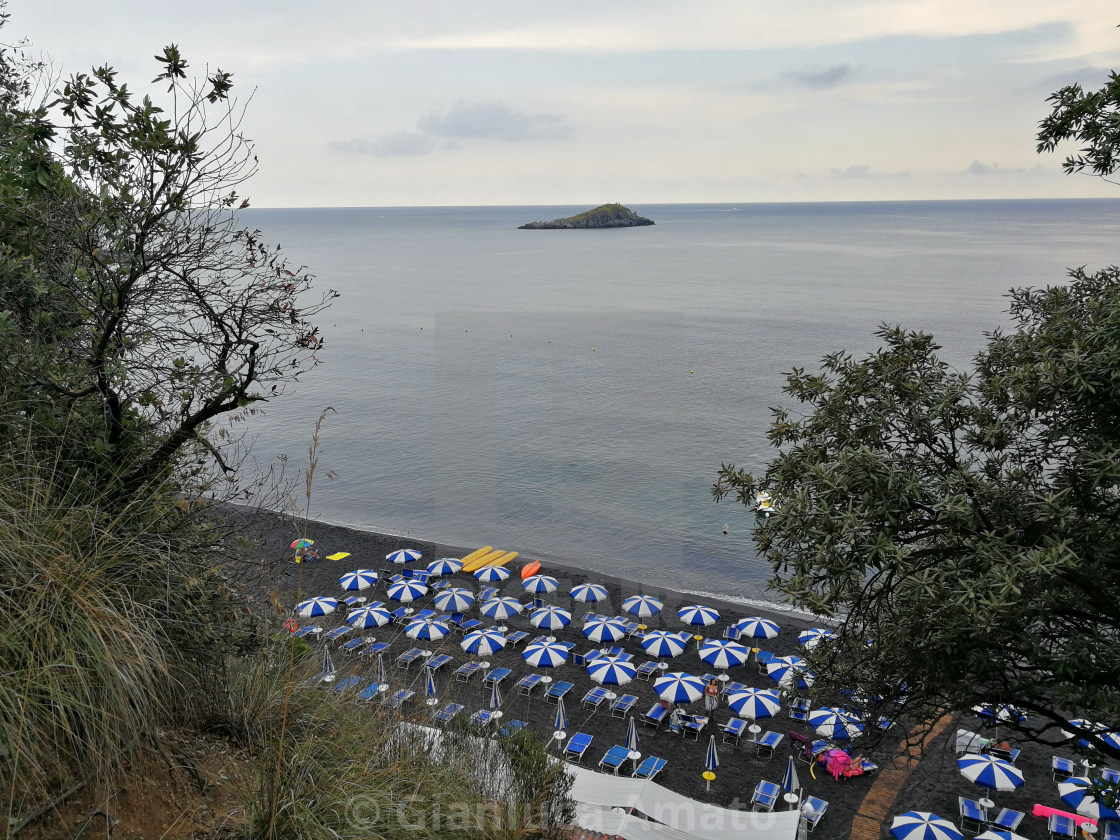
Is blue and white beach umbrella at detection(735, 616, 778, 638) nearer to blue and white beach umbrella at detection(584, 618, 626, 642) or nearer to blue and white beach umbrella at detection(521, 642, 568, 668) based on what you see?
blue and white beach umbrella at detection(584, 618, 626, 642)

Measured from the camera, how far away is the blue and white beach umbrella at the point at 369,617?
2085 cm

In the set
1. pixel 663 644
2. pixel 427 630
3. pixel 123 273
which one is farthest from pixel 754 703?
pixel 123 273

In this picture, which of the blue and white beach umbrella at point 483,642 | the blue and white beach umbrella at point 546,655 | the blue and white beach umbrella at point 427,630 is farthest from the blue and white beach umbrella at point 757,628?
the blue and white beach umbrella at point 427,630

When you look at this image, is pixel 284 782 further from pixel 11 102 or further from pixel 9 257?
pixel 11 102

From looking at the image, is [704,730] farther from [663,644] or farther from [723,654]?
[663,644]

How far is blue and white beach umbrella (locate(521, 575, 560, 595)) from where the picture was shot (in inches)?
957

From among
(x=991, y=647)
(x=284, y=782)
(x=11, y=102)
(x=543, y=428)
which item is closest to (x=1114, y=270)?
(x=991, y=647)

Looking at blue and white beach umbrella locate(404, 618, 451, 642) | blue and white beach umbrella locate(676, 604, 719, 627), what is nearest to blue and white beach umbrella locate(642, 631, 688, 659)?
blue and white beach umbrella locate(676, 604, 719, 627)

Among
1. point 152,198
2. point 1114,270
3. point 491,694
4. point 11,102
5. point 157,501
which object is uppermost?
point 11,102

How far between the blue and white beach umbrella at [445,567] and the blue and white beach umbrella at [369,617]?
14.2 ft

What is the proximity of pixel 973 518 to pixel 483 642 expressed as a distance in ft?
50.7

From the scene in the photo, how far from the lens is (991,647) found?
6453 millimetres

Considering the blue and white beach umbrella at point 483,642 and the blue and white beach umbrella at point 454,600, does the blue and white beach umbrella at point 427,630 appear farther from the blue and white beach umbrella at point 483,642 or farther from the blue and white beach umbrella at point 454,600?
the blue and white beach umbrella at point 454,600

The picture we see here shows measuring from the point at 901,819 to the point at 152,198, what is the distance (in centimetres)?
1406
